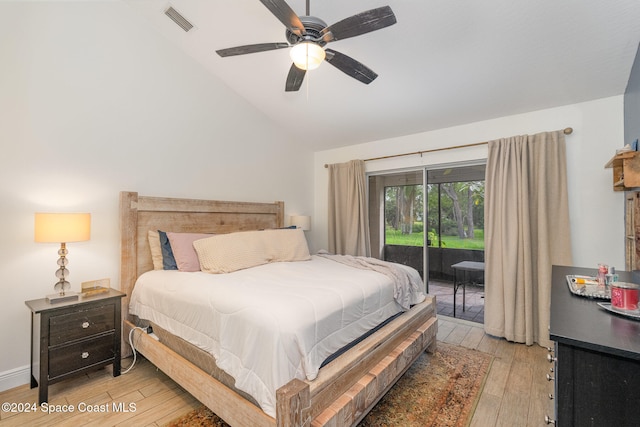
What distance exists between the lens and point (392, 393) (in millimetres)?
2160

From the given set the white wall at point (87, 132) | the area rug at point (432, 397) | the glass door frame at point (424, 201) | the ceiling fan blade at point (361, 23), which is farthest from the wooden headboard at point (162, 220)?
the ceiling fan blade at point (361, 23)

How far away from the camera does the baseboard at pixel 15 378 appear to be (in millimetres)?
2203

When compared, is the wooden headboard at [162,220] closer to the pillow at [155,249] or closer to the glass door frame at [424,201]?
the pillow at [155,249]

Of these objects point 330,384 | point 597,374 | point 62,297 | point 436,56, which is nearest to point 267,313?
point 330,384

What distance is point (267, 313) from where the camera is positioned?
1549 millimetres

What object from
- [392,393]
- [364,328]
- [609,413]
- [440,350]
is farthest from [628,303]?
[440,350]

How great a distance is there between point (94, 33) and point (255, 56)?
4.62 feet

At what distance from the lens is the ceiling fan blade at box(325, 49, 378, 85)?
6.43ft

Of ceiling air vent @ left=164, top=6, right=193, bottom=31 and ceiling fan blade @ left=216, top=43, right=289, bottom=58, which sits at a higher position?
ceiling air vent @ left=164, top=6, right=193, bottom=31

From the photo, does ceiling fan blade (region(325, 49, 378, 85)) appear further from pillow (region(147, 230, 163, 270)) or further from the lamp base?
the lamp base

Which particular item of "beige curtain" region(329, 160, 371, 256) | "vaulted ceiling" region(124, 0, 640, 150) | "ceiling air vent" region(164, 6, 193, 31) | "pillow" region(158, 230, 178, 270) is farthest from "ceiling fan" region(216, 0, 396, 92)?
"beige curtain" region(329, 160, 371, 256)

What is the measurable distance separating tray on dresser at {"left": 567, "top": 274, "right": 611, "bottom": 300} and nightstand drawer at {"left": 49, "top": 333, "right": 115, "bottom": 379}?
10.2 feet

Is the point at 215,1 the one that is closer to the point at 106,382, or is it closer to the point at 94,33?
the point at 94,33

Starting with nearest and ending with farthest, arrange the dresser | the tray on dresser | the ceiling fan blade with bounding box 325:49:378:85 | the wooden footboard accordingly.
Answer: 1. the dresser
2. the wooden footboard
3. the tray on dresser
4. the ceiling fan blade with bounding box 325:49:378:85
